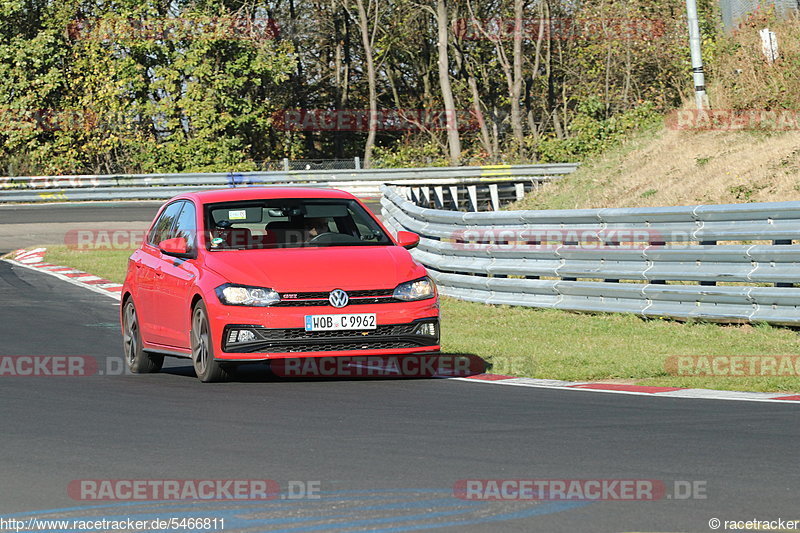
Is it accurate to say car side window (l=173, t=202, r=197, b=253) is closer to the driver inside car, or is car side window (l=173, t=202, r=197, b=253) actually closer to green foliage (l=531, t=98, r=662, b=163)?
the driver inside car

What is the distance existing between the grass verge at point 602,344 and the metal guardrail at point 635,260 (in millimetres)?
194

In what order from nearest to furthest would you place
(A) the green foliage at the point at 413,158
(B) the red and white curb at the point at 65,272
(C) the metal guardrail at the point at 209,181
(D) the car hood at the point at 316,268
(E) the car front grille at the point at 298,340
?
(E) the car front grille at the point at 298,340, (D) the car hood at the point at 316,268, (B) the red and white curb at the point at 65,272, (C) the metal guardrail at the point at 209,181, (A) the green foliage at the point at 413,158

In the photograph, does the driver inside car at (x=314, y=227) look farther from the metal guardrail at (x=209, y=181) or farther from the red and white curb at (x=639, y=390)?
the metal guardrail at (x=209, y=181)

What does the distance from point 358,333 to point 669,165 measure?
1607cm

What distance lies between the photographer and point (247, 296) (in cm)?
1041

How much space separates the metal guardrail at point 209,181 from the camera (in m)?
40.3

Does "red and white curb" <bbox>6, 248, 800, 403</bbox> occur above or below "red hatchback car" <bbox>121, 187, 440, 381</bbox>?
below

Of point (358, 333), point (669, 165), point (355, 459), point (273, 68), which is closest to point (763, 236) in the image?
point (358, 333)

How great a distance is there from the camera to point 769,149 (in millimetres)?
22797

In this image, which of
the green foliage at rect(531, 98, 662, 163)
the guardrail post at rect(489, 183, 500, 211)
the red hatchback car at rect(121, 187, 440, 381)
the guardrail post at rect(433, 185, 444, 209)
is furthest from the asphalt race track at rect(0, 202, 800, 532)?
the green foliage at rect(531, 98, 662, 163)

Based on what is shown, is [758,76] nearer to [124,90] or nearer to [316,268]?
[316,268]

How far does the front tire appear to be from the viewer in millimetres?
10547

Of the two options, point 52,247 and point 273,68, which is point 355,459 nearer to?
point 52,247

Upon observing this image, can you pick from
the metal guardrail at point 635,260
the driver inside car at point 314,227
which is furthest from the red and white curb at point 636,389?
the metal guardrail at point 635,260
